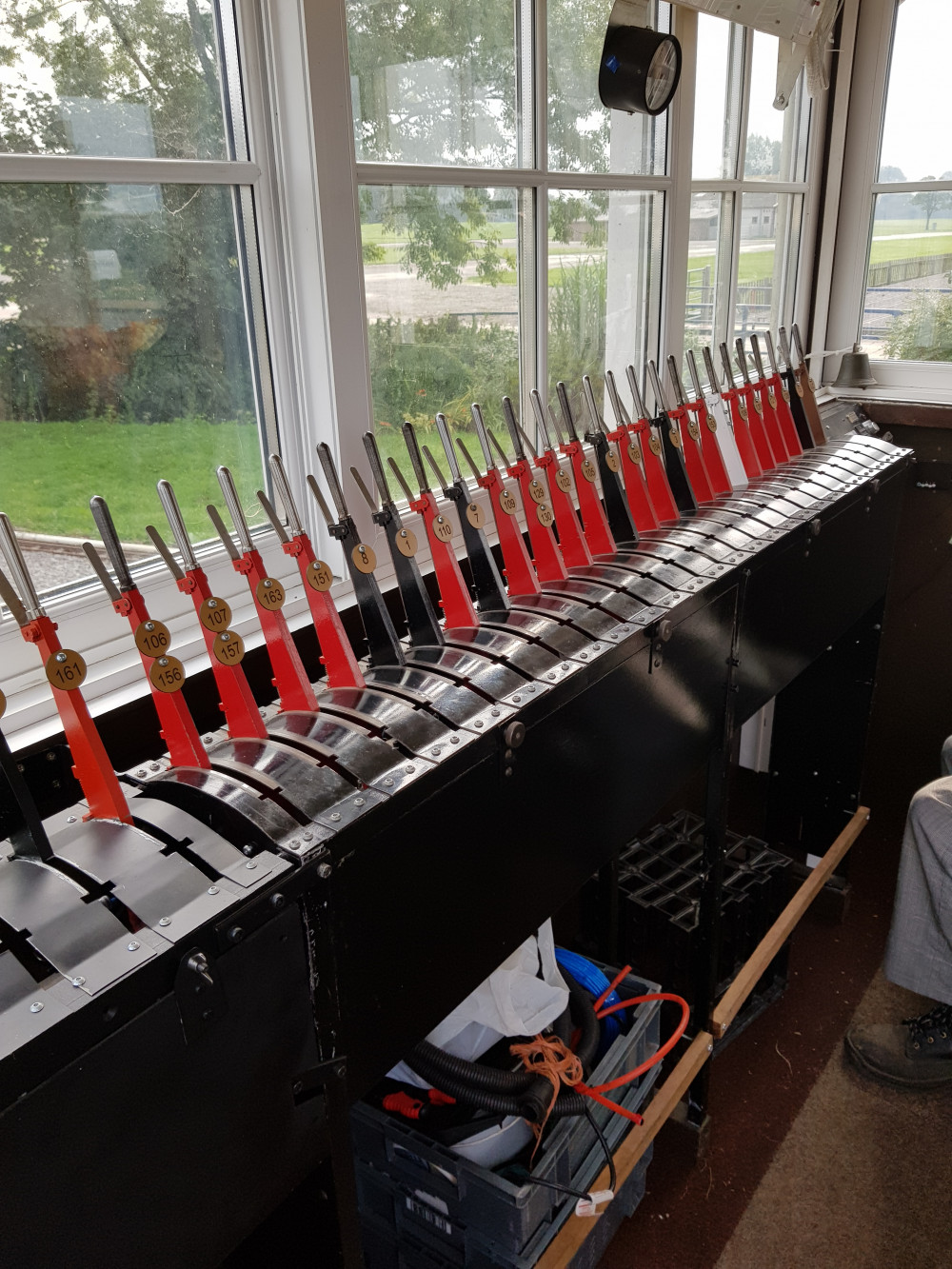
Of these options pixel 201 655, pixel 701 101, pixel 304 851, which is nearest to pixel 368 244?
pixel 201 655

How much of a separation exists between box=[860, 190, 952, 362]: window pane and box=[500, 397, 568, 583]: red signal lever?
97.7 inches

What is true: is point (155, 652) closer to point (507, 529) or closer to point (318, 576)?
point (318, 576)

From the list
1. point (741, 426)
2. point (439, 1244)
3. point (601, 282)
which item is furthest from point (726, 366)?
point (439, 1244)

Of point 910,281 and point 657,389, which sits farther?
point 910,281

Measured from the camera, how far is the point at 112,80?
136 cm

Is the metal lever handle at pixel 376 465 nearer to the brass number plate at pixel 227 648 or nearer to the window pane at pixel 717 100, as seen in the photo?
the brass number plate at pixel 227 648

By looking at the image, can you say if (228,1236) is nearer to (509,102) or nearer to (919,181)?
(509,102)

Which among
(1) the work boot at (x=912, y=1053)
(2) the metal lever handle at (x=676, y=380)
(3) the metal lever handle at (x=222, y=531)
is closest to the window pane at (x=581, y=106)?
(2) the metal lever handle at (x=676, y=380)

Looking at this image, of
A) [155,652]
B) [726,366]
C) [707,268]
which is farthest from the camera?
Answer: [707,268]

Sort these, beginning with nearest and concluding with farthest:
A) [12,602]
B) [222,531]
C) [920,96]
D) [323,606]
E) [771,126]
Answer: [12,602], [222,531], [323,606], [771,126], [920,96]

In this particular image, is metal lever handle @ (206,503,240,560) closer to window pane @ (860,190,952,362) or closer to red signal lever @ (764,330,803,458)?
red signal lever @ (764,330,803,458)

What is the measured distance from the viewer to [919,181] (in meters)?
3.36

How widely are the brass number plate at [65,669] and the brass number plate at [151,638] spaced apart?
0.27 feet

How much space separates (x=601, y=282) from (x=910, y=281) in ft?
5.23
